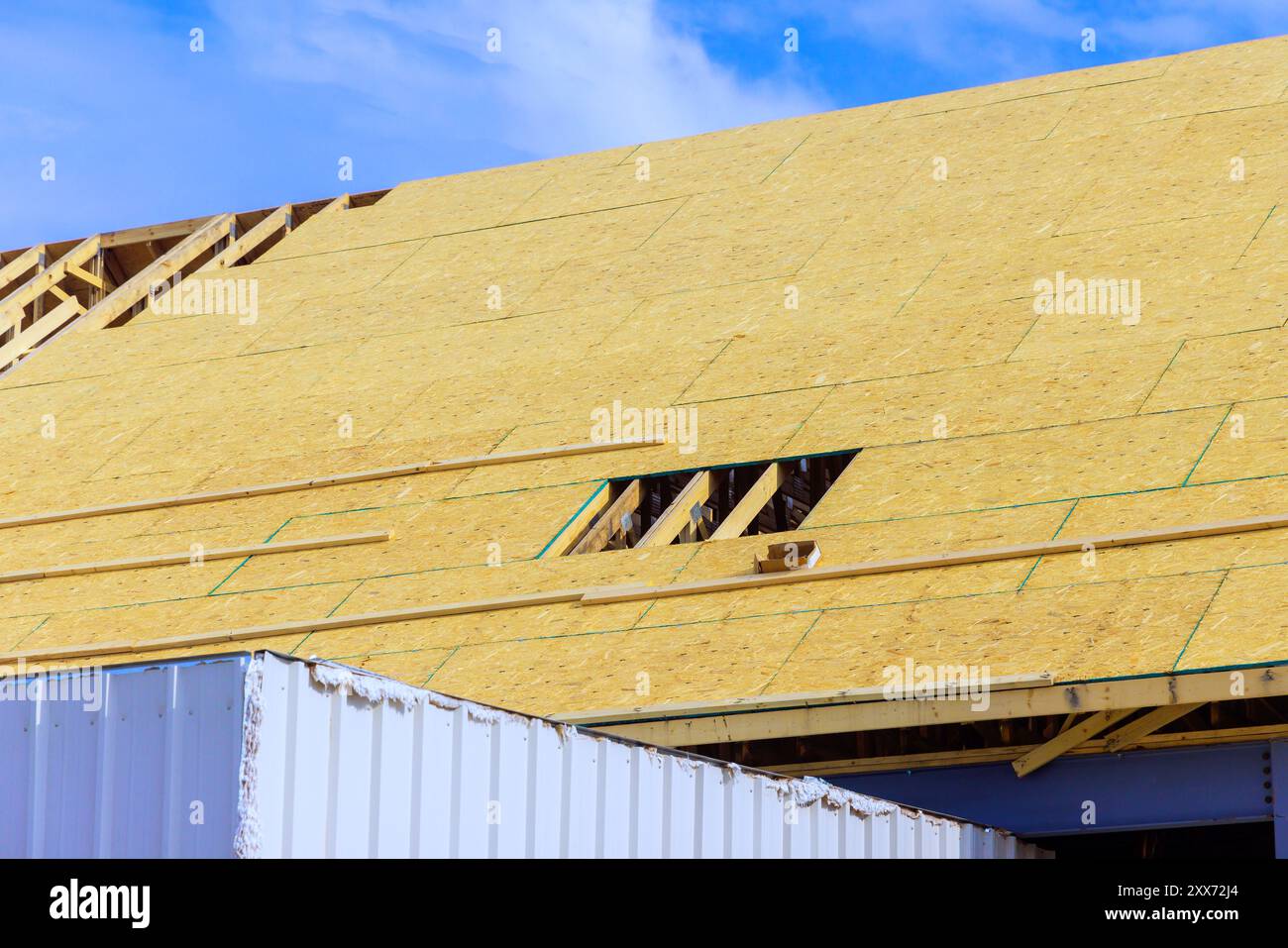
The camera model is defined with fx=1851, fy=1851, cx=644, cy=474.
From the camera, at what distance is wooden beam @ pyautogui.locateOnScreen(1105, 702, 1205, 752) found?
971 centimetres

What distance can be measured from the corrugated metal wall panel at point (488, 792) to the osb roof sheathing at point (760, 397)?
1532 millimetres

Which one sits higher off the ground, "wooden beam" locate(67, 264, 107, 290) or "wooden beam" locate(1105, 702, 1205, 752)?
"wooden beam" locate(67, 264, 107, 290)

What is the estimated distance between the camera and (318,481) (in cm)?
1438

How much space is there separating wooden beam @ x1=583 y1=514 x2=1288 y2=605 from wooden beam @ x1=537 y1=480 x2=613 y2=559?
0.82 m

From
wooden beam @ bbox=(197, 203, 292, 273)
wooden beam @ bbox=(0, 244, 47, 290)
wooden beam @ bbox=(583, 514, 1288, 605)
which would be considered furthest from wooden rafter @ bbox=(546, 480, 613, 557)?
wooden beam @ bbox=(0, 244, 47, 290)

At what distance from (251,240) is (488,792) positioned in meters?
16.0

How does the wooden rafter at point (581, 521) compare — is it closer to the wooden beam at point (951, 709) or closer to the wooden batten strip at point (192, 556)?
the wooden batten strip at point (192, 556)

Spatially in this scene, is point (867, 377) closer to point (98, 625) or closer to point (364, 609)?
point (364, 609)

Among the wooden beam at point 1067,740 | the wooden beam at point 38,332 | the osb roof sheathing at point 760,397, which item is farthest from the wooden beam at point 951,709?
the wooden beam at point 38,332

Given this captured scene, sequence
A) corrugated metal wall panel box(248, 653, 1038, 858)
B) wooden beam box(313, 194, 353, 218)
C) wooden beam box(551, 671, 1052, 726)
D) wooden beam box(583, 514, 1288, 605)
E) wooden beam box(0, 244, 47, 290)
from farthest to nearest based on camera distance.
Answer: wooden beam box(0, 244, 47, 290) → wooden beam box(313, 194, 353, 218) → wooden beam box(583, 514, 1288, 605) → wooden beam box(551, 671, 1052, 726) → corrugated metal wall panel box(248, 653, 1038, 858)

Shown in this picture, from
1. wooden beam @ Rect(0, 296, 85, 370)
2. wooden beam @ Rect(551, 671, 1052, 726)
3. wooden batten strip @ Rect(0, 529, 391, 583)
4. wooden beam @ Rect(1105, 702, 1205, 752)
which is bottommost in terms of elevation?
wooden beam @ Rect(1105, 702, 1205, 752)

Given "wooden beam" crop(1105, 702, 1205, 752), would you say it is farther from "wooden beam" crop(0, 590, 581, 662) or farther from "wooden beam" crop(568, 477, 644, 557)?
"wooden beam" crop(568, 477, 644, 557)

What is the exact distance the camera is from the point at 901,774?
10836mm

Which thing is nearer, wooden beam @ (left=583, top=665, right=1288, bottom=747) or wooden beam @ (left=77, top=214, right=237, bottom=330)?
wooden beam @ (left=583, top=665, right=1288, bottom=747)
